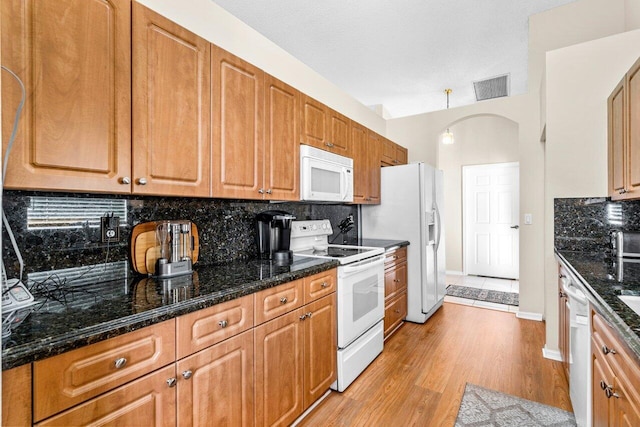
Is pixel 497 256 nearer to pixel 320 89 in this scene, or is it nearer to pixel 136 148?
pixel 320 89

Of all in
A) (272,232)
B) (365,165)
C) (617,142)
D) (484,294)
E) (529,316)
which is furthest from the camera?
(484,294)

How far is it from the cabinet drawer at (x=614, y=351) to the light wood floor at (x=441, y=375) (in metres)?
0.98

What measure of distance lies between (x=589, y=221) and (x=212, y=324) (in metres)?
2.77

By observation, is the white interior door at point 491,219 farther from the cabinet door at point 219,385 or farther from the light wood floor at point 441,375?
the cabinet door at point 219,385

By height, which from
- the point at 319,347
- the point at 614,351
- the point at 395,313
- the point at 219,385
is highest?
the point at 614,351

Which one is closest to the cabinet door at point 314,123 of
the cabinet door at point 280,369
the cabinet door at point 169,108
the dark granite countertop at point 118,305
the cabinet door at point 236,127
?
the cabinet door at point 236,127

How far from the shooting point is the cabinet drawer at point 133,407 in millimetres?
894

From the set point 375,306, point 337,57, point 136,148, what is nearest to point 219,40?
point 136,148

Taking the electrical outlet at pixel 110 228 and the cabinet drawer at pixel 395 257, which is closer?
the electrical outlet at pixel 110 228

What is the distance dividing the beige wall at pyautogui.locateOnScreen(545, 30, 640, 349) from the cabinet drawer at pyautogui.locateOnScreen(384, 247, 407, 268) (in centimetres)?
124

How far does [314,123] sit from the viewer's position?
96.0 inches

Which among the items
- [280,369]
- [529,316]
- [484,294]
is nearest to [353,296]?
[280,369]

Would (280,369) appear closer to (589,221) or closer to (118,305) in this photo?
(118,305)

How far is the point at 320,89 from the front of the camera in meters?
3.14
